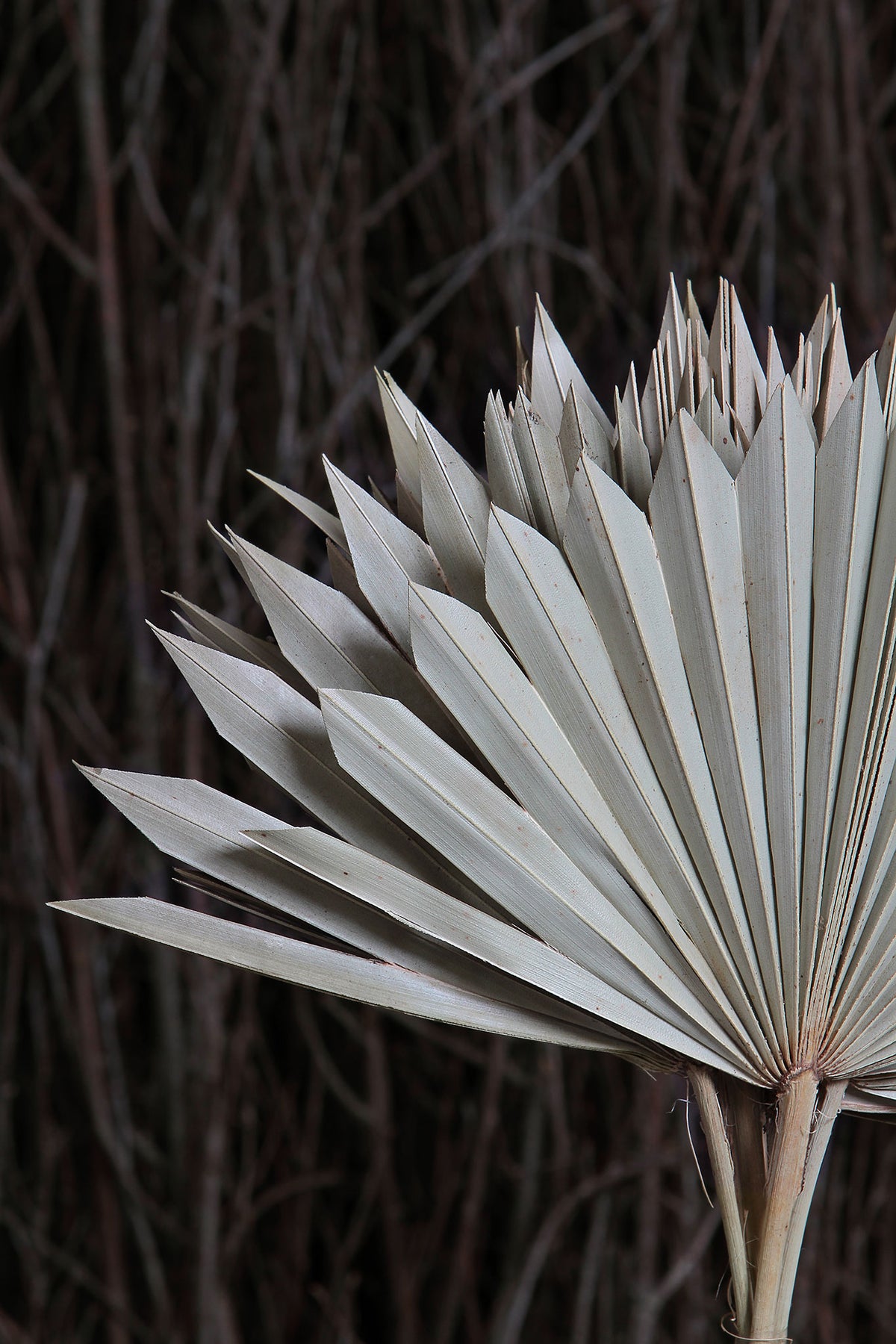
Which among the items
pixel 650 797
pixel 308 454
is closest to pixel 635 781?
pixel 650 797

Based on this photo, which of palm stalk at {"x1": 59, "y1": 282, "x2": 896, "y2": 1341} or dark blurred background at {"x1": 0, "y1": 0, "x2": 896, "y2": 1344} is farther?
dark blurred background at {"x1": 0, "y1": 0, "x2": 896, "y2": 1344}

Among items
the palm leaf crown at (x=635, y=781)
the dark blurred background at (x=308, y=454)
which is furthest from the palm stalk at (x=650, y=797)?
the dark blurred background at (x=308, y=454)

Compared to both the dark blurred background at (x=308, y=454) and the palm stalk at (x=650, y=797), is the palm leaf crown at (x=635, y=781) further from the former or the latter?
the dark blurred background at (x=308, y=454)

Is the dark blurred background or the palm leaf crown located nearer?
the palm leaf crown

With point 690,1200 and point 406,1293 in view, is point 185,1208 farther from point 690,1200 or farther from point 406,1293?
point 690,1200

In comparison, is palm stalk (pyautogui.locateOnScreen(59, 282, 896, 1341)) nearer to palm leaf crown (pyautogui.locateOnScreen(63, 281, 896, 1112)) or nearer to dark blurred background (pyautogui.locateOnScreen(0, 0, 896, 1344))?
palm leaf crown (pyautogui.locateOnScreen(63, 281, 896, 1112))

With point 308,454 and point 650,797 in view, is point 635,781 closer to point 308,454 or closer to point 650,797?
point 650,797

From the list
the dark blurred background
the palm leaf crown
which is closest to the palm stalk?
the palm leaf crown

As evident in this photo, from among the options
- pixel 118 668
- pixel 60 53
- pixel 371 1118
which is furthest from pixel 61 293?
pixel 371 1118
